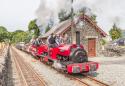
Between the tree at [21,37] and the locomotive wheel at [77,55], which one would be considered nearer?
the locomotive wheel at [77,55]

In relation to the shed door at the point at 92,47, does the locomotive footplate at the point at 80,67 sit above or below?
below

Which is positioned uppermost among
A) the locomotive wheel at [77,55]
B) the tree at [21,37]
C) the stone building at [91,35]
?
the tree at [21,37]

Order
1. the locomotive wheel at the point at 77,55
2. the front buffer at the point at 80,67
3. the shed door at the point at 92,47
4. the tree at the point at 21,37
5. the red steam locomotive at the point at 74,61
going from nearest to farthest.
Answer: the front buffer at the point at 80,67 < the red steam locomotive at the point at 74,61 < the locomotive wheel at the point at 77,55 < the shed door at the point at 92,47 < the tree at the point at 21,37

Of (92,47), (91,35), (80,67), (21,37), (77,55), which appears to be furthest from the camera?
(21,37)

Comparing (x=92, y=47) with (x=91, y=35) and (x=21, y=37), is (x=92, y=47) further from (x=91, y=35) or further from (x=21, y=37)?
(x=21, y=37)

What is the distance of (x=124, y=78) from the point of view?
13.6m

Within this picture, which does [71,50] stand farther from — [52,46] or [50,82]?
[52,46]

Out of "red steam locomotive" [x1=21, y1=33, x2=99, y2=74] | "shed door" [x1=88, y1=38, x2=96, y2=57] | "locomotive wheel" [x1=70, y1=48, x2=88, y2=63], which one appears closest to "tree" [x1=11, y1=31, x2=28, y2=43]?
"shed door" [x1=88, y1=38, x2=96, y2=57]

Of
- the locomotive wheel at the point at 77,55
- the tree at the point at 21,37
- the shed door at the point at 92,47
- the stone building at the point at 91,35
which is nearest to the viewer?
the locomotive wheel at the point at 77,55

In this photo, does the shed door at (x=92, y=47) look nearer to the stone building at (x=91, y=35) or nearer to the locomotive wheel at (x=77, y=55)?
the stone building at (x=91, y=35)

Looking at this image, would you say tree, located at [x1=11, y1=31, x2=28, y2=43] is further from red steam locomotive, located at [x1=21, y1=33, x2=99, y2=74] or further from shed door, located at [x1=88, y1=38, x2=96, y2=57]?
red steam locomotive, located at [x1=21, y1=33, x2=99, y2=74]

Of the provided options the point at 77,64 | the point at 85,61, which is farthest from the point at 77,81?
the point at 85,61

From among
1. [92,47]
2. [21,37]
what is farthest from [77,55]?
[21,37]

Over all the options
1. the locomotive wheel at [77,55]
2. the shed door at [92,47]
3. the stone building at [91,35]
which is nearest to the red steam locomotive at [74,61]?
the locomotive wheel at [77,55]
